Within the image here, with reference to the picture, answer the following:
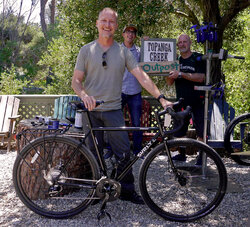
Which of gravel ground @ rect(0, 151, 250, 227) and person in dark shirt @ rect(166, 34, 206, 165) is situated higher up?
person in dark shirt @ rect(166, 34, 206, 165)

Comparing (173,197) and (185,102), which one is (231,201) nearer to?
(173,197)

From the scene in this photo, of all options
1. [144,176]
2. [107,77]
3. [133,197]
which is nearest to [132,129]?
[144,176]

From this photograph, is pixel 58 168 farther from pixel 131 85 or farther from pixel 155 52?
pixel 155 52

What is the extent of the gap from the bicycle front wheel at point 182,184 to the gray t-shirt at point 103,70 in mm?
712

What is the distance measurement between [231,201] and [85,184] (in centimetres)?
180

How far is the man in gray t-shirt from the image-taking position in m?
3.56

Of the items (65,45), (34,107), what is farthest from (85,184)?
(65,45)

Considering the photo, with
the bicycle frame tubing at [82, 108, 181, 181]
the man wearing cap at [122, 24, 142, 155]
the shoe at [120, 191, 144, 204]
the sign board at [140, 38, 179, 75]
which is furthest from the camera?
the man wearing cap at [122, 24, 142, 155]

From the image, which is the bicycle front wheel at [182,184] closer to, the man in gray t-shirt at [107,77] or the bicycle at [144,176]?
the bicycle at [144,176]

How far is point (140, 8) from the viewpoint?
589cm

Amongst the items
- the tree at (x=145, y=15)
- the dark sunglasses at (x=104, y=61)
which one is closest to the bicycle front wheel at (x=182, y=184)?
the dark sunglasses at (x=104, y=61)

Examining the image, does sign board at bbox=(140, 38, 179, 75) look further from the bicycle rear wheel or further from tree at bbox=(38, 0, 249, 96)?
the bicycle rear wheel

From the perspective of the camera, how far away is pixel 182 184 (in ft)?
11.8

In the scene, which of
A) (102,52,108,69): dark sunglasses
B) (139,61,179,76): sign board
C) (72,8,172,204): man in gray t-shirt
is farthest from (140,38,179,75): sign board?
(102,52,108,69): dark sunglasses
